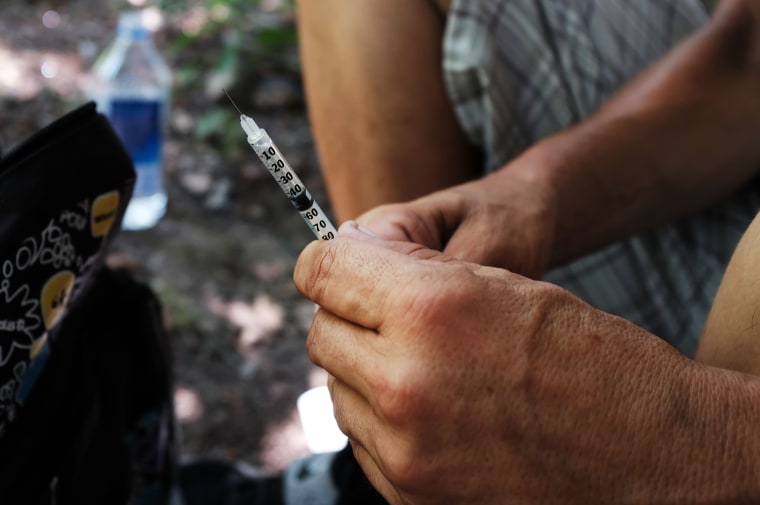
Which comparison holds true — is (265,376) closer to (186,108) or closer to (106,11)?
(186,108)

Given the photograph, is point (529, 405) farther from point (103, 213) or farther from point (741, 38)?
point (741, 38)

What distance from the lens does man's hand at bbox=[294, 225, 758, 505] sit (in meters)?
0.49

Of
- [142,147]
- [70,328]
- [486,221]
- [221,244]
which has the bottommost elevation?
[221,244]

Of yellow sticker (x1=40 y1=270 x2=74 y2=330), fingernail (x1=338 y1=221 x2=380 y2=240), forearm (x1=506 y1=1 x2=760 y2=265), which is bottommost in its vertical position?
forearm (x1=506 y1=1 x2=760 y2=265)

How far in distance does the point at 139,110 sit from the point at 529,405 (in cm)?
167

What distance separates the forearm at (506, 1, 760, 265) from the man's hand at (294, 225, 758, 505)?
52 cm

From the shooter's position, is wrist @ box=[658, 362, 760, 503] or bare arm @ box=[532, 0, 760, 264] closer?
wrist @ box=[658, 362, 760, 503]

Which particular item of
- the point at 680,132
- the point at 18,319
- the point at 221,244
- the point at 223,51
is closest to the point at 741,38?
the point at 680,132

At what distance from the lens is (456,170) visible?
1178 millimetres

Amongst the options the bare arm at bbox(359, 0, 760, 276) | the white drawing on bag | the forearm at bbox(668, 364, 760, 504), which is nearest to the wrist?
the forearm at bbox(668, 364, 760, 504)

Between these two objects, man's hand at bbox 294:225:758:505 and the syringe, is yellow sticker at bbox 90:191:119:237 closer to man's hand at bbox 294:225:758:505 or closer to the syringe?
the syringe

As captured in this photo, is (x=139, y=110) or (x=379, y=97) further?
(x=139, y=110)

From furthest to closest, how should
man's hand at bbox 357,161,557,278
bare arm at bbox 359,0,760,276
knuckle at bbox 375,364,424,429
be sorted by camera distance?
bare arm at bbox 359,0,760,276
man's hand at bbox 357,161,557,278
knuckle at bbox 375,364,424,429

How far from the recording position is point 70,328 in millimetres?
777
